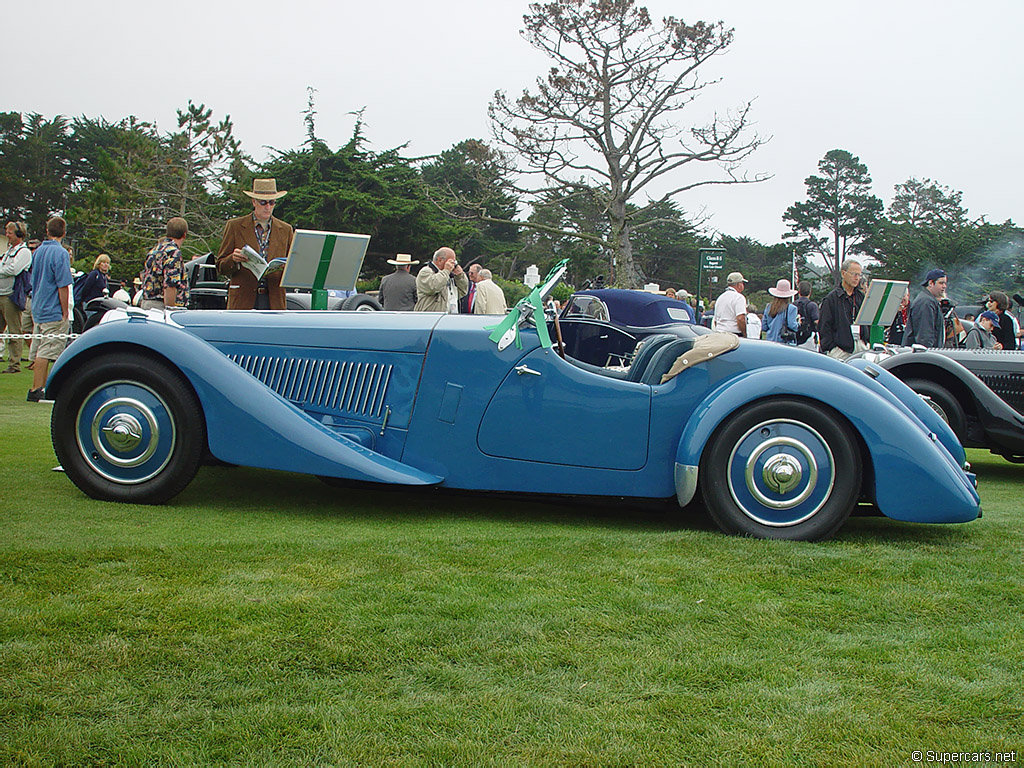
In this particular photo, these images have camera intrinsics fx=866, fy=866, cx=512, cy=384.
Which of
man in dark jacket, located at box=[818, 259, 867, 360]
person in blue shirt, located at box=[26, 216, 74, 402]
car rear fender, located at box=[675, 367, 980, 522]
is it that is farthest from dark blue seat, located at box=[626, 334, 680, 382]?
person in blue shirt, located at box=[26, 216, 74, 402]

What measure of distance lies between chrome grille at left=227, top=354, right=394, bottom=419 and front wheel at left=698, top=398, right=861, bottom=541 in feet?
5.60

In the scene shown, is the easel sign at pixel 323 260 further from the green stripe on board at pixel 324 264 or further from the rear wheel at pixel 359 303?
the rear wheel at pixel 359 303

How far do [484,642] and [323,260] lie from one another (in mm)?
3528

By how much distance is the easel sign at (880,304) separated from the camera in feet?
28.1

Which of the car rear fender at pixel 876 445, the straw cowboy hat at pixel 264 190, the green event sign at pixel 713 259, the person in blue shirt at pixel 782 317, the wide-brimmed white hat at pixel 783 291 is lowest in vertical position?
the car rear fender at pixel 876 445

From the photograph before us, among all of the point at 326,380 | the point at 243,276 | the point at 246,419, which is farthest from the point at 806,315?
the point at 246,419

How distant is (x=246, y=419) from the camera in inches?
166

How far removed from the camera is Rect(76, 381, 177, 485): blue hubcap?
4281 mm

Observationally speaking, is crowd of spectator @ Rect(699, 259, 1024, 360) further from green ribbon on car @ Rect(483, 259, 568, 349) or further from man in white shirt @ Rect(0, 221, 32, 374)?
man in white shirt @ Rect(0, 221, 32, 374)

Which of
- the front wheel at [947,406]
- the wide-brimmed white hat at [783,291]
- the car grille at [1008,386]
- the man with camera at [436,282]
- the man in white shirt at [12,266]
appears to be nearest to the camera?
the front wheel at [947,406]

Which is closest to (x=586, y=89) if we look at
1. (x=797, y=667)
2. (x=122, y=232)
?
(x=122, y=232)

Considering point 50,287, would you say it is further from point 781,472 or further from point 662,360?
point 781,472

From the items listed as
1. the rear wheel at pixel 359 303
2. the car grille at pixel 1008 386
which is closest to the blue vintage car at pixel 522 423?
the car grille at pixel 1008 386

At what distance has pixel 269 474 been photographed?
17.8 ft
